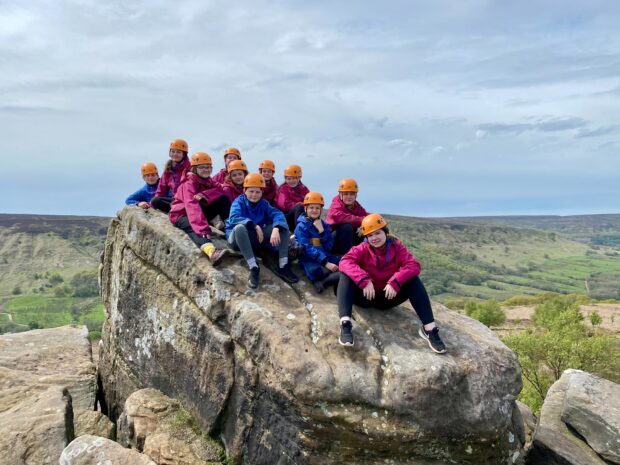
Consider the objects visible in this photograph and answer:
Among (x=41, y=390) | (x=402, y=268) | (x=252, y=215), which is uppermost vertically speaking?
(x=252, y=215)

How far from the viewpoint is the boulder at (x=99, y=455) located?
10250 mm

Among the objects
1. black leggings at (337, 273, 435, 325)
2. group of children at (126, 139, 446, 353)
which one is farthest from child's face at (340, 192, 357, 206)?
black leggings at (337, 273, 435, 325)

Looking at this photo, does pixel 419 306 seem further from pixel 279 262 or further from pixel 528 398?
pixel 528 398

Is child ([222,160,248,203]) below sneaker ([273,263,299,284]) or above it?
above

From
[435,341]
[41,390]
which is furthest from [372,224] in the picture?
[41,390]

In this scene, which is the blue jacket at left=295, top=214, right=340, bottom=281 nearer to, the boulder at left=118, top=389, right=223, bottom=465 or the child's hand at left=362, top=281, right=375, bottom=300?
the child's hand at left=362, top=281, right=375, bottom=300

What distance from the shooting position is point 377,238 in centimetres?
1134

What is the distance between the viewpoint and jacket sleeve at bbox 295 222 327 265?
1290 cm

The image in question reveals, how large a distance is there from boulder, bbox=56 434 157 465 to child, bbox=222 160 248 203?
7.70m

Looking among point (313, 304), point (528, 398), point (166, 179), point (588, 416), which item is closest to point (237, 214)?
point (313, 304)

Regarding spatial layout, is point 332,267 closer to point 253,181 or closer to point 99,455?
point 253,181

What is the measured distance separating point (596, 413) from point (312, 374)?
10065mm

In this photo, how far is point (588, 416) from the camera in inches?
557

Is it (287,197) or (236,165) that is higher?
(236,165)
